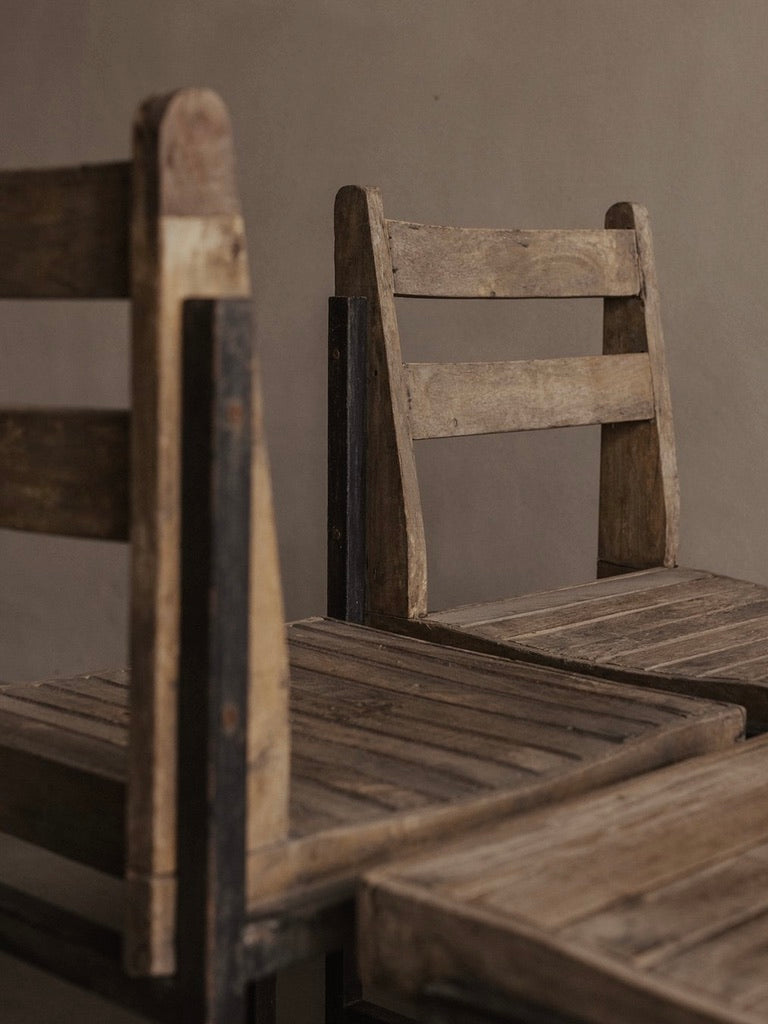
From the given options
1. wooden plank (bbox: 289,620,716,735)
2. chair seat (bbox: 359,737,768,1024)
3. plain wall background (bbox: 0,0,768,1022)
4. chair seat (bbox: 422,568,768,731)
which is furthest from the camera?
plain wall background (bbox: 0,0,768,1022)

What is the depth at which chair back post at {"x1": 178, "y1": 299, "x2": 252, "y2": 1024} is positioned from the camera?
2.51 feet

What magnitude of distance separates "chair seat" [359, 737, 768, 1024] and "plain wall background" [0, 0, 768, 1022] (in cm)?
126

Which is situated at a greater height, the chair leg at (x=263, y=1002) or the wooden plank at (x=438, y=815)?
the wooden plank at (x=438, y=815)

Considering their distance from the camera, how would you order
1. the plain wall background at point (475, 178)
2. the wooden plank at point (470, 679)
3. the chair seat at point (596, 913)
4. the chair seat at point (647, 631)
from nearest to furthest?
the chair seat at point (596, 913) < the wooden plank at point (470, 679) < the chair seat at point (647, 631) < the plain wall background at point (475, 178)

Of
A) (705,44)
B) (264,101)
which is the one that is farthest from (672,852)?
(264,101)

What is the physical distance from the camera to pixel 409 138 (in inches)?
103

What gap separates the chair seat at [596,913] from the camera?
2.39 ft

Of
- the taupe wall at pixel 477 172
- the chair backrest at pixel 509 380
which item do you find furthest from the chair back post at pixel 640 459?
the taupe wall at pixel 477 172

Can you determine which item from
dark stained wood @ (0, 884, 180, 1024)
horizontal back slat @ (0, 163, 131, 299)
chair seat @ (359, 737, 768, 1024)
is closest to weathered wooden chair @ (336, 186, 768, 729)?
chair seat @ (359, 737, 768, 1024)

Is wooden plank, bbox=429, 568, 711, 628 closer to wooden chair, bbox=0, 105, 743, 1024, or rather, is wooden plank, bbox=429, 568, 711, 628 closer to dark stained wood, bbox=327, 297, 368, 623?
dark stained wood, bbox=327, 297, 368, 623

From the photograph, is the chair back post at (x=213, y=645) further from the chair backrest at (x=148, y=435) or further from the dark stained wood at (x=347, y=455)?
the dark stained wood at (x=347, y=455)

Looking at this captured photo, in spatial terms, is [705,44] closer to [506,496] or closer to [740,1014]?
[506,496]

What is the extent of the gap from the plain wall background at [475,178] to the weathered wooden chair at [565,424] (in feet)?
1.40

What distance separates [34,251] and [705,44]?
65.8 inches
